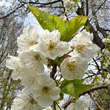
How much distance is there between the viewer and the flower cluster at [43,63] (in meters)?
0.77

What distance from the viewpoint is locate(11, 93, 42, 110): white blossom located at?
82cm

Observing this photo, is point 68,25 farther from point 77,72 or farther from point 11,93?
point 11,93

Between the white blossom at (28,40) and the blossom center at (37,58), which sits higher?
the white blossom at (28,40)

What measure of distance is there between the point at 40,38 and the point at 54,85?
9.1 inches

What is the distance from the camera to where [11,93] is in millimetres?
7219

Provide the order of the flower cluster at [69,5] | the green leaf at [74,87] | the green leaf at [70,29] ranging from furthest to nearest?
the flower cluster at [69,5] < the green leaf at [70,29] < the green leaf at [74,87]

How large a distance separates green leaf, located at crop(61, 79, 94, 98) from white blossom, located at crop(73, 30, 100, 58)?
139 mm

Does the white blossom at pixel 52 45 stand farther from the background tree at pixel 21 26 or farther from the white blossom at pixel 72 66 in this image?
the background tree at pixel 21 26

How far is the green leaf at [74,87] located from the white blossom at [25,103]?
157mm

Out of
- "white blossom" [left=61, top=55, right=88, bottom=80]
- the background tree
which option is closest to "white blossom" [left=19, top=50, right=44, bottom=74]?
"white blossom" [left=61, top=55, right=88, bottom=80]

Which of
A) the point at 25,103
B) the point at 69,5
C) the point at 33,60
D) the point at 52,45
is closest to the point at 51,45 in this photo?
the point at 52,45

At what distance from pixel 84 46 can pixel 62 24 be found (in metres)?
0.16

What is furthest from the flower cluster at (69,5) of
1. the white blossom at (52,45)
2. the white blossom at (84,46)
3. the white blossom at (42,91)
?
the white blossom at (42,91)

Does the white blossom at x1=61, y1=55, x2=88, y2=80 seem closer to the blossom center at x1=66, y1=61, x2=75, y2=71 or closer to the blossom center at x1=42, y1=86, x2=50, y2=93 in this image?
the blossom center at x1=66, y1=61, x2=75, y2=71
